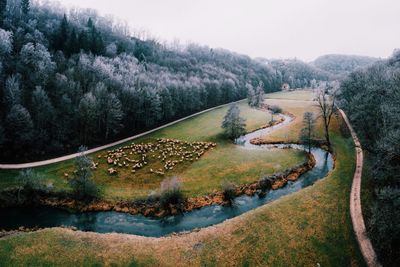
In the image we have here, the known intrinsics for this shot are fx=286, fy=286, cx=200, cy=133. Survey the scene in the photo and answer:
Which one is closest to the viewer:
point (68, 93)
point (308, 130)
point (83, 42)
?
point (308, 130)

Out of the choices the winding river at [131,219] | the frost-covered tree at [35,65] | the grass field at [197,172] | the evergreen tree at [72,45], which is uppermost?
the evergreen tree at [72,45]

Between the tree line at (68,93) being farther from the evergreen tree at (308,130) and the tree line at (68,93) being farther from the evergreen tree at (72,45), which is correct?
the evergreen tree at (308,130)

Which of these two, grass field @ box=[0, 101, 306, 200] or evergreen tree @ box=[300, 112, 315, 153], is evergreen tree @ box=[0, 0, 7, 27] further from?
evergreen tree @ box=[300, 112, 315, 153]

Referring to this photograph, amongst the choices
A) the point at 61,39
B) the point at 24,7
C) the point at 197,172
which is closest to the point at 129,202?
Answer: the point at 197,172

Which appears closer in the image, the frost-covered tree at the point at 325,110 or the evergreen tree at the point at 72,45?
the frost-covered tree at the point at 325,110

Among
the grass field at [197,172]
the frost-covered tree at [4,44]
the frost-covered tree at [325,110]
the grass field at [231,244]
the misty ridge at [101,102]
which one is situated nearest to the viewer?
the grass field at [231,244]

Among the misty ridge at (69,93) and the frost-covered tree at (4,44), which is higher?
the frost-covered tree at (4,44)

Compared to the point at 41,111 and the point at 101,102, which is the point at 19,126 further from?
the point at 101,102

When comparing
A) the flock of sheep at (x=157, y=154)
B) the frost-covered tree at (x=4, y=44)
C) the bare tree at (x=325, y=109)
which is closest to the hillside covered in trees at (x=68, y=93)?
the frost-covered tree at (x=4, y=44)
